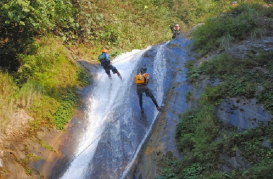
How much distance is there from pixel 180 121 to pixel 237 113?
64.8 inches

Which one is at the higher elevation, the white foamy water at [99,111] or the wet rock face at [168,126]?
the white foamy water at [99,111]

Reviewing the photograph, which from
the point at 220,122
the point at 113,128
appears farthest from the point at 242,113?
the point at 113,128

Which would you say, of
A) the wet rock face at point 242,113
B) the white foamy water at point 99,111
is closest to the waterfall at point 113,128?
the white foamy water at point 99,111

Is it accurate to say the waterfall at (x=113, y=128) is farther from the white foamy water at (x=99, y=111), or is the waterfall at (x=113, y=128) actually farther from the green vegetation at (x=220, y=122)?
the green vegetation at (x=220, y=122)

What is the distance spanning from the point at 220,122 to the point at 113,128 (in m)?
3.90

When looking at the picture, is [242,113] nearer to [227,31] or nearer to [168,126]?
[168,126]

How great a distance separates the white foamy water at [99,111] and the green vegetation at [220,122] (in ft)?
9.78

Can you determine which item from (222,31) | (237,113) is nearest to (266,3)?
(222,31)

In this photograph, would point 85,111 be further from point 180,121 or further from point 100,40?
point 100,40

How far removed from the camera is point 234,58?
8.82m

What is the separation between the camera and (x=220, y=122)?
21.7 feet

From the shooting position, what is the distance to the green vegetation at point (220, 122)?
5211 mm

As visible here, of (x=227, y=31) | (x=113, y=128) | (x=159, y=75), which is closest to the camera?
(x=113, y=128)

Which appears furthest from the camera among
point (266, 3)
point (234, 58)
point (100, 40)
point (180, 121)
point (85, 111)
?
point (100, 40)
